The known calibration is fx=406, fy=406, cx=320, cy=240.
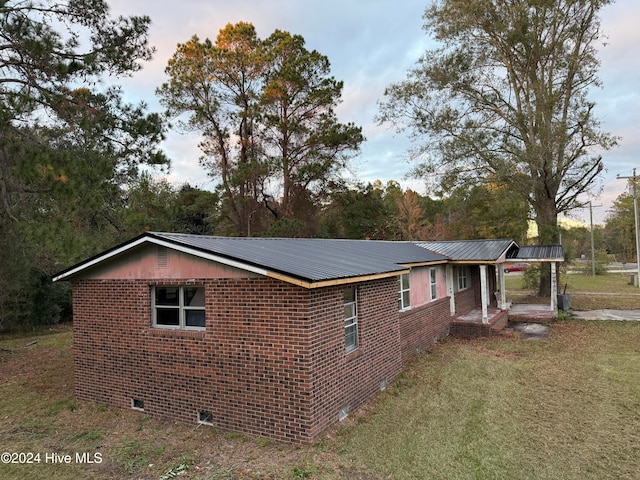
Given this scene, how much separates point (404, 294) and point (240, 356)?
6.00m

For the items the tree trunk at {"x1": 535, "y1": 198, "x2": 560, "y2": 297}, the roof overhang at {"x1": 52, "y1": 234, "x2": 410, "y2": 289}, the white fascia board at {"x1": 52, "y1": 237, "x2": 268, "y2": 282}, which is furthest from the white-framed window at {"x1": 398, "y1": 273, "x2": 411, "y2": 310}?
the tree trunk at {"x1": 535, "y1": 198, "x2": 560, "y2": 297}

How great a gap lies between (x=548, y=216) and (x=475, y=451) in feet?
64.1

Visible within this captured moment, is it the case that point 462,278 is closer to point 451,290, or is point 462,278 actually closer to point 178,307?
point 451,290

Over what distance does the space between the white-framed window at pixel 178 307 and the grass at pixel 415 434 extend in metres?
1.77

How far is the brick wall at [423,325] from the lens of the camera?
1096 centimetres

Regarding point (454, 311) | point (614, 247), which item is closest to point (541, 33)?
point (454, 311)

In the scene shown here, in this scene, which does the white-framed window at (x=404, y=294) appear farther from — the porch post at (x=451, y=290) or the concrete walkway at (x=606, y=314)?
the concrete walkway at (x=606, y=314)

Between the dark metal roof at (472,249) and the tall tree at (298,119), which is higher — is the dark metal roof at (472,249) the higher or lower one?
the lower one

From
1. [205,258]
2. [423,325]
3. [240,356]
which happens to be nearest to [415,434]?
[240,356]

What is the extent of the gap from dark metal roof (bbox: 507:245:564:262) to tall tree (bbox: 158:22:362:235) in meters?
11.7

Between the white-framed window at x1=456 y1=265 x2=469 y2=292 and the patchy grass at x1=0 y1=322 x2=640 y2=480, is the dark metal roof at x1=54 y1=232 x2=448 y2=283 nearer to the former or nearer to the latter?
the patchy grass at x1=0 y1=322 x2=640 y2=480

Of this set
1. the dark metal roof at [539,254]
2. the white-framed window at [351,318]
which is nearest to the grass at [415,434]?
the white-framed window at [351,318]

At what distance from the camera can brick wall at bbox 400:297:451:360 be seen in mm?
10961

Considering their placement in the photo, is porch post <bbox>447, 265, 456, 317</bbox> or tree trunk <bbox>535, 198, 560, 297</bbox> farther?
tree trunk <bbox>535, 198, 560, 297</bbox>
